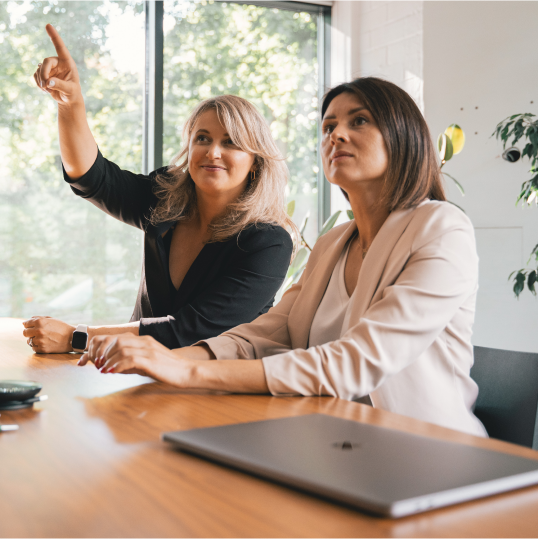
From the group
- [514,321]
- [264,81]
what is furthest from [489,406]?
[264,81]

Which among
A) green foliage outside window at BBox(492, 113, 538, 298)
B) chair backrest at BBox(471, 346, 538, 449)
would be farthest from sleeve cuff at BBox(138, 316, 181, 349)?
green foliage outside window at BBox(492, 113, 538, 298)

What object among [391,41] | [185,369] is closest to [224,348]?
[185,369]

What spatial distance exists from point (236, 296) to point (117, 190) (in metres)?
0.60

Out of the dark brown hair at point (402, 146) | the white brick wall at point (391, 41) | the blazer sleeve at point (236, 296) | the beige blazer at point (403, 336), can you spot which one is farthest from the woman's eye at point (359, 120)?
the white brick wall at point (391, 41)

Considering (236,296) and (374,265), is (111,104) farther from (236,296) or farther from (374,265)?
(374,265)

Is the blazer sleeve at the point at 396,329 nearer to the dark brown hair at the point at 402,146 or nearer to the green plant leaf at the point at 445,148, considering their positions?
the dark brown hair at the point at 402,146

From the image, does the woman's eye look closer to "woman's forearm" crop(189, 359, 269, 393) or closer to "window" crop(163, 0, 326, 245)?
"woman's forearm" crop(189, 359, 269, 393)

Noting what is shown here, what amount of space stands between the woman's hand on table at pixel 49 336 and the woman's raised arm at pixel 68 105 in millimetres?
588

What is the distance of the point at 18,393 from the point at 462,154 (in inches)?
112

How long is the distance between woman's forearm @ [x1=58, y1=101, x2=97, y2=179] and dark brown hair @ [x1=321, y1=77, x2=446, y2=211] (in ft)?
2.76

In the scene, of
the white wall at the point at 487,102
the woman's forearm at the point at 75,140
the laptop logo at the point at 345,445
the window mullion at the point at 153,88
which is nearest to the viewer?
the laptop logo at the point at 345,445

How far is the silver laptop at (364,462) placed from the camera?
19.0 inches

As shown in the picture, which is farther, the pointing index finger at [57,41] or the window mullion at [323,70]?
the window mullion at [323,70]

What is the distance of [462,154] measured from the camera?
3.22 meters
